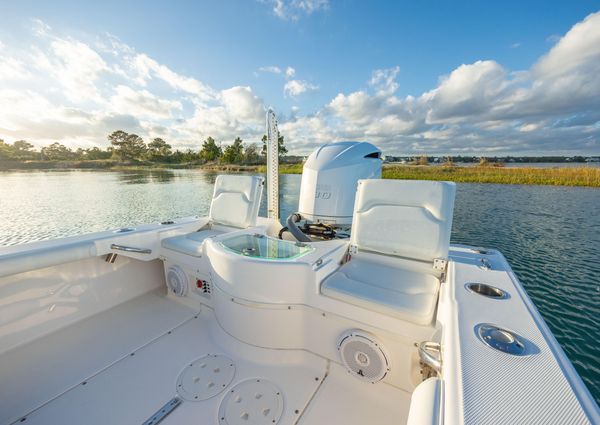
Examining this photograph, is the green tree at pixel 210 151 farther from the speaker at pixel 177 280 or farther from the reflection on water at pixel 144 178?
the speaker at pixel 177 280

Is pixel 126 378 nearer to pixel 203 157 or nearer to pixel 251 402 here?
pixel 251 402

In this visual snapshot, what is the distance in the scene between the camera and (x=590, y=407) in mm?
548

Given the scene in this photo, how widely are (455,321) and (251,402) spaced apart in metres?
1.21

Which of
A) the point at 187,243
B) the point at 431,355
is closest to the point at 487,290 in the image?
the point at 431,355

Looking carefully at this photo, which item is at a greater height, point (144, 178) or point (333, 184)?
point (333, 184)

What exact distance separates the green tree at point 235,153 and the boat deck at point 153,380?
4126 centimetres

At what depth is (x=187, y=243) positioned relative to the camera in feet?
7.56

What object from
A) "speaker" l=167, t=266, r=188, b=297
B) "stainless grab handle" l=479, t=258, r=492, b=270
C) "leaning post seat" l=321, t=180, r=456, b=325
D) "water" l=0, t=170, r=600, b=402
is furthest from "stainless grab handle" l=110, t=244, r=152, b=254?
"water" l=0, t=170, r=600, b=402

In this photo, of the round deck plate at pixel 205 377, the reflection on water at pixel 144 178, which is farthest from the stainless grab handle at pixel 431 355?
the reflection on water at pixel 144 178

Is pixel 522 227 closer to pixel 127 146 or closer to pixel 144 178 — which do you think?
pixel 144 178

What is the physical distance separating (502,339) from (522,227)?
7.04 metres

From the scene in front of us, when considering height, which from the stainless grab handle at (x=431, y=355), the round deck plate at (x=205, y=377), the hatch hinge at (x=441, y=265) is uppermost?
the hatch hinge at (x=441, y=265)

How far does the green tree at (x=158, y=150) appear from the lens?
1929 inches

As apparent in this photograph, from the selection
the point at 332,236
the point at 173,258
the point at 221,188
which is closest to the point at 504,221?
the point at 332,236
